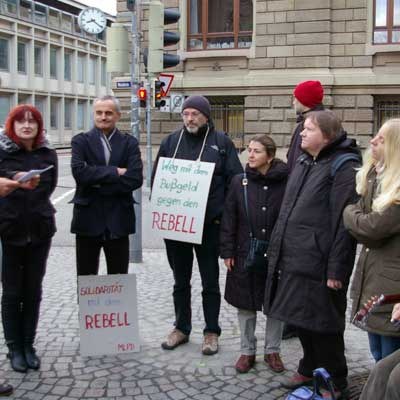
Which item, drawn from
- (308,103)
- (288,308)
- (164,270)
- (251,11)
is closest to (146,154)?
(251,11)

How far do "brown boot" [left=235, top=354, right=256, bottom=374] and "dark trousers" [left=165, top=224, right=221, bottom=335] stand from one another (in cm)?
48

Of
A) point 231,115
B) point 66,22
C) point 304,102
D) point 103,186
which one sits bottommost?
point 103,186

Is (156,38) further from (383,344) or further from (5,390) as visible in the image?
(383,344)

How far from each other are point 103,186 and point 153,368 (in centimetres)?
137

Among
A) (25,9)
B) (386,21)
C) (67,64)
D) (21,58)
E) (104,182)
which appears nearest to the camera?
(104,182)

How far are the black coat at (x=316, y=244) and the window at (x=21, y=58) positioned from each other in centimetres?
4565

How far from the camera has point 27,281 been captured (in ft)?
14.4

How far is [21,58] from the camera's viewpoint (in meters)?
46.6

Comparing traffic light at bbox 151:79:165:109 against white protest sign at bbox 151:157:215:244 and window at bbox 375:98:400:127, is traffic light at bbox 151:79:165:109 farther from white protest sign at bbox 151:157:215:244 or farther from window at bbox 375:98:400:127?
white protest sign at bbox 151:157:215:244

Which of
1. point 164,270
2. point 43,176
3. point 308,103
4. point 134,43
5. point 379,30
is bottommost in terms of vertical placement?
point 164,270

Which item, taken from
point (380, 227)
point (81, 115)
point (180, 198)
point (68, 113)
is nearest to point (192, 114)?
point (180, 198)

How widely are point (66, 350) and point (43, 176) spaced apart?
142 cm

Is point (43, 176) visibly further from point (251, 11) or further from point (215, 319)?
point (251, 11)

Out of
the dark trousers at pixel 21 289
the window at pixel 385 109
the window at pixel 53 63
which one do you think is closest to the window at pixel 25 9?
the window at pixel 53 63
